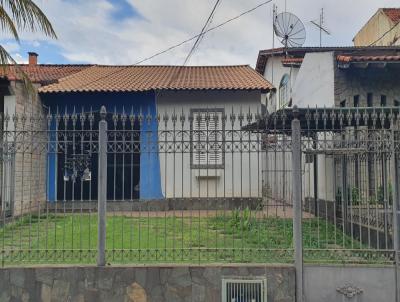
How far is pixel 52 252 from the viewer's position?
6.26 meters

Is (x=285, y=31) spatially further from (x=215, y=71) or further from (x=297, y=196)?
(x=297, y=196)

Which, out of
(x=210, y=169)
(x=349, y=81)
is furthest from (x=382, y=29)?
(x=210, y=169)

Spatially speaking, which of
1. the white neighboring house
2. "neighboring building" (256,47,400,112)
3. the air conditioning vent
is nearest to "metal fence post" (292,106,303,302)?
the air conditioning vent

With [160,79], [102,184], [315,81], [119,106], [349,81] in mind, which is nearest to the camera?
[102,184]

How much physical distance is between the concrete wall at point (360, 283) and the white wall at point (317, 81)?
21.0ft

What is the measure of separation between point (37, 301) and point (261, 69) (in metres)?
19.5

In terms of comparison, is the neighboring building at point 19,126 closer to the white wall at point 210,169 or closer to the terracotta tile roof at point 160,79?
the terracotta tile roof at point 160,79

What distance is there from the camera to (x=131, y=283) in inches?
225

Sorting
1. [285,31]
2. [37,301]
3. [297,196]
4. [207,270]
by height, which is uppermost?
[285,31]

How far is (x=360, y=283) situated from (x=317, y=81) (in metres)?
7.70

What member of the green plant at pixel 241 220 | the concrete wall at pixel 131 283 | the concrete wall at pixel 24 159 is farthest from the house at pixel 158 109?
the concrete wall at pixel 131 283

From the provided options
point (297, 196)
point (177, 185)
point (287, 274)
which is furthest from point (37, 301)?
point (177, 185)

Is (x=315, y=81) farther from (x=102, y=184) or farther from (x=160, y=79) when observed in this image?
(x=102, y=184)

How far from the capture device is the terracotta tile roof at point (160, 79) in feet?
44.5
